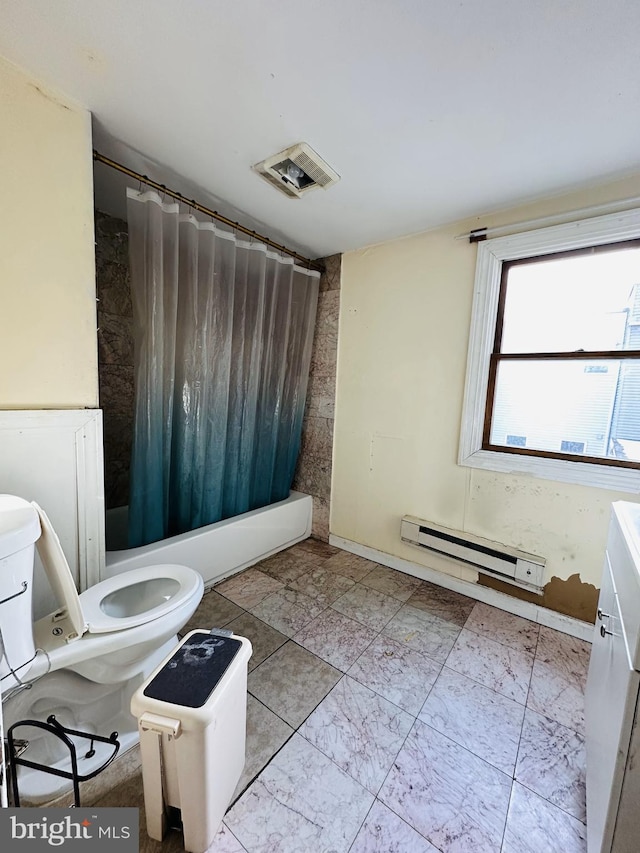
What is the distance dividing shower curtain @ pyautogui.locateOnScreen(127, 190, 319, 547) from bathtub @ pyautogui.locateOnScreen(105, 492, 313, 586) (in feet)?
0.40

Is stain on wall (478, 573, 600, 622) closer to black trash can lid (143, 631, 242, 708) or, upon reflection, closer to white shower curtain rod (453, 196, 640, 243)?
black trash can lid (143, 631, 242, 708)

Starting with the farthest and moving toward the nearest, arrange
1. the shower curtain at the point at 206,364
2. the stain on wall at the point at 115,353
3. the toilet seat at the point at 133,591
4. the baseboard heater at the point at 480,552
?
the stain on wall at the point at 115,353, the baseboard heater at the point at 480,552, the shower curtain at the point at 206,364, the toilet seat at the point at 133,591

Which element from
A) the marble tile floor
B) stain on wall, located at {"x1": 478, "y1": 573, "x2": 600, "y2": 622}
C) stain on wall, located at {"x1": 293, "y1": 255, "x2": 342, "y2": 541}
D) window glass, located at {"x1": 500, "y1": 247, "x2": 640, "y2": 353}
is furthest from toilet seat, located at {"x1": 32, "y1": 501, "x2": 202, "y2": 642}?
window glass, located at {"x1": 500, "y1": 247, "x2": 640, "y2": 353}

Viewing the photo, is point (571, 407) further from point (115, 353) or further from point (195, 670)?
point (115, 353)

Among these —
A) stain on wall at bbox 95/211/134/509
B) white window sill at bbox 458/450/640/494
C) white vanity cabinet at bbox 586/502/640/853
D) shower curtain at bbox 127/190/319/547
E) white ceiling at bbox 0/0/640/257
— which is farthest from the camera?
stain on wall at bbox 95/211/134/509

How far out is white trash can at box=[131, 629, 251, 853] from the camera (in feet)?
2.53

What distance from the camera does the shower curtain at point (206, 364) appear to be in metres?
1.62

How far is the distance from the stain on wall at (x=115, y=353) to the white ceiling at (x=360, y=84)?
0.81 m

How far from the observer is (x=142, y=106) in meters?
1.20

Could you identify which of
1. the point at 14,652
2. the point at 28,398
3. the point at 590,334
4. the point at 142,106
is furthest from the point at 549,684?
the point at 142,106

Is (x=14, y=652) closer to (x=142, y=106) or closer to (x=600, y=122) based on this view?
(x=142, y=106)

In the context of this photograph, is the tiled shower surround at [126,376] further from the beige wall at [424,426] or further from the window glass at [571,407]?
the window glass at [571,407]

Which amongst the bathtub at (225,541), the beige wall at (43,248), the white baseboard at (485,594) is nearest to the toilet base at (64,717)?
the bathtub at (225,541)

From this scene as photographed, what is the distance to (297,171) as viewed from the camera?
5.01 ft
